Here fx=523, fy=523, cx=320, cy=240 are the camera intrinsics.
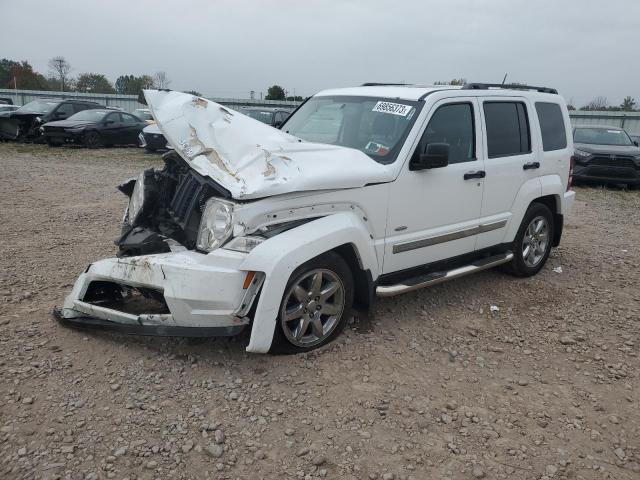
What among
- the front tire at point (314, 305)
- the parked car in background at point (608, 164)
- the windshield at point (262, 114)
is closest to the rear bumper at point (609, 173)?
the parked car in background at point (608, 164)

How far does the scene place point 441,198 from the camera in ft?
13.9

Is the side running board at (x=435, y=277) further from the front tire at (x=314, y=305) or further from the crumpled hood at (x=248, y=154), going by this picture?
the crumpled hood at (x=248, y=154)

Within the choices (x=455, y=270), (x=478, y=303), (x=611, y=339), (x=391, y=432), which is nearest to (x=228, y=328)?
(x=391, y=432)

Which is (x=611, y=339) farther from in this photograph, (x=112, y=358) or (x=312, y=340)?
(x=112, y=358)

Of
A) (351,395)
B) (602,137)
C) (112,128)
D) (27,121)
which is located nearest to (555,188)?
(351,395)

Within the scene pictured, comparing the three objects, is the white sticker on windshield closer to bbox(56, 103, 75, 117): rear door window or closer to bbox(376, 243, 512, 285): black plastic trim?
→ bbox(376, 243, 512, 285): black plastic trim

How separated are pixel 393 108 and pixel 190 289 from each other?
7.34ft

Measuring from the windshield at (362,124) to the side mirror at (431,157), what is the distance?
16cm

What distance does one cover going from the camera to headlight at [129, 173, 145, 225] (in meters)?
3.76

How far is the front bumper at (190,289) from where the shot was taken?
3.09 meters

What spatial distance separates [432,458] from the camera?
271 centimetres

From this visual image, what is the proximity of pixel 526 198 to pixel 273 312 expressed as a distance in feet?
10.2

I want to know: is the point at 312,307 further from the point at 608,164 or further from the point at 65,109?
the point at 65,109

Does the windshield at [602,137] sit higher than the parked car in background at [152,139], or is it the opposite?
the windshield at [602,137]
